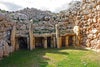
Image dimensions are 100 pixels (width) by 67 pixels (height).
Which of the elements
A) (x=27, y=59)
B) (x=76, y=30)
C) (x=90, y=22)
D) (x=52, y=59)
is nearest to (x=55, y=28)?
(x=76, y=30)

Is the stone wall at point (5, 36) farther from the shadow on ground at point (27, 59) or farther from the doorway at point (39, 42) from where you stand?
the doorway at point (39, 42)

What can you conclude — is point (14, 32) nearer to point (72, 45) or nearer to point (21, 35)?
point (21, 35)

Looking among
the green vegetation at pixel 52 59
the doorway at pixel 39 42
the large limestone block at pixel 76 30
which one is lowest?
the green vegetation at pixel 52 59

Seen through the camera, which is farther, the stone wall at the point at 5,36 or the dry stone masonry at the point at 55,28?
the dry stone masonry at the point at 55,28

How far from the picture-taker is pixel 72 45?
36125 millimetres

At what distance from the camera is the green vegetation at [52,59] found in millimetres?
25297

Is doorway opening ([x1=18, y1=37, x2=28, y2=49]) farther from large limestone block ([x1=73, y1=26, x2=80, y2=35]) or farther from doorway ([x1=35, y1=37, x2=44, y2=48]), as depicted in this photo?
large limestone block ([x1=73, y1=26, x2=80, y2=35])

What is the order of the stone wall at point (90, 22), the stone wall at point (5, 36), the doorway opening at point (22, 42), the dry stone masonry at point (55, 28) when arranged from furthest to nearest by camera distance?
the doorway opening at point (22, 42) → the stone wall at point (90, 22) → the dry stone masonry at point (55, 28) → the stone wall at point (5, 36)

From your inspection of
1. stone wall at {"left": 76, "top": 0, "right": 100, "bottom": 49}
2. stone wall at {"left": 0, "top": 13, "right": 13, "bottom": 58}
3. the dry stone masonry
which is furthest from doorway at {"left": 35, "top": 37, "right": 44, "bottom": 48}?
stone wall at {"left": 76, "top": 0, "right": 100, "bottom": 49}

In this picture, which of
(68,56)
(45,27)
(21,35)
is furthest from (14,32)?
(68,56)

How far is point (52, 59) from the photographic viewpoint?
27.4 m

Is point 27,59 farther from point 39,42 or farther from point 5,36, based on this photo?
point 39,42

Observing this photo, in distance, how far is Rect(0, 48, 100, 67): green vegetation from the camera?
2530cm

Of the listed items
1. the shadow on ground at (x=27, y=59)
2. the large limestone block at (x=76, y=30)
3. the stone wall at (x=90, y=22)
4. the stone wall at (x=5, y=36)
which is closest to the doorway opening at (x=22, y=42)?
the stone wall at (x=5, y=36)
